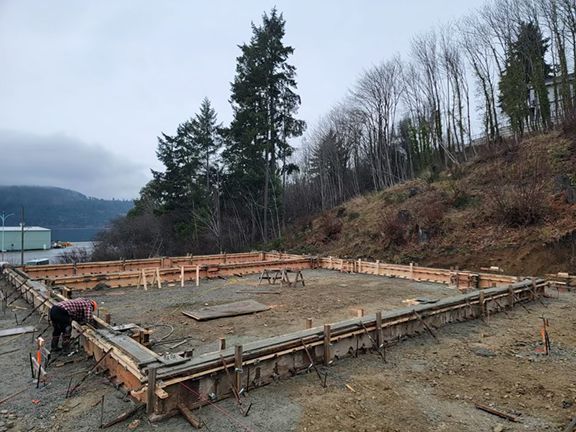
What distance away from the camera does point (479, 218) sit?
1558 cm

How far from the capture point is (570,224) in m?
12.5

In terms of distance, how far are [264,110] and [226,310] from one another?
64.0ft

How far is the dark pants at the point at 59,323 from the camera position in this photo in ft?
19.8

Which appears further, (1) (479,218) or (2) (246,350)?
(1) (479,218)

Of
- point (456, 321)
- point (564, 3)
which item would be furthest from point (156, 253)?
point (564, 3)

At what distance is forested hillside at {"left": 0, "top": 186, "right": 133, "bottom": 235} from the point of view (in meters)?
140

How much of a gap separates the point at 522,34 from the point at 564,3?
2.67m

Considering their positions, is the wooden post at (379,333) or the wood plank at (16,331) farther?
the wood plank at (16,331)

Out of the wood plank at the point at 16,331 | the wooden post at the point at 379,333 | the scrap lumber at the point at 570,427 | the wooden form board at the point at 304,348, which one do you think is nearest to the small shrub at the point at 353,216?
the wooden form board at the point at 304,348

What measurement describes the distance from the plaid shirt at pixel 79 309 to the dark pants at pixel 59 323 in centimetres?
7

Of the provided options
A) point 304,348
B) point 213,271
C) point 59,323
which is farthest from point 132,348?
point 213,271

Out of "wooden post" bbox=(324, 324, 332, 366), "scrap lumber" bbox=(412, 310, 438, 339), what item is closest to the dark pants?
"wooden post" bbox=(324, 324, 332, 366)

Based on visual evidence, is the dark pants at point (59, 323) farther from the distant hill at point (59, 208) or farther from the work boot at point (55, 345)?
the distant hill at point (59, 208)

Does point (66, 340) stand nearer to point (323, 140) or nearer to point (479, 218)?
point (479, 218)
